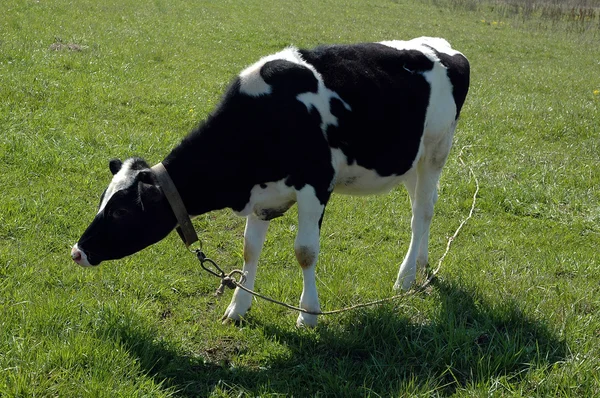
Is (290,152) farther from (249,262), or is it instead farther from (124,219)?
(124,219)

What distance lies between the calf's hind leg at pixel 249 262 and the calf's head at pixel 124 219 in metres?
0.92

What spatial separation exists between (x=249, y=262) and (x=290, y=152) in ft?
3.65

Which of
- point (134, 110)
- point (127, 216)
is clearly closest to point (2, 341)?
point (127, 216)

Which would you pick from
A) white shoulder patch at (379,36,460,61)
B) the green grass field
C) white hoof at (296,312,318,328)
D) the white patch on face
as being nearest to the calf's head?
the white patch on face

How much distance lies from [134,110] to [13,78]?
2074mm

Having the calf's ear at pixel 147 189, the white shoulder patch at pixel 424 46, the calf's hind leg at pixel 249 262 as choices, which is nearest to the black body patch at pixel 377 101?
the white shoulder patch at pixel 424 46

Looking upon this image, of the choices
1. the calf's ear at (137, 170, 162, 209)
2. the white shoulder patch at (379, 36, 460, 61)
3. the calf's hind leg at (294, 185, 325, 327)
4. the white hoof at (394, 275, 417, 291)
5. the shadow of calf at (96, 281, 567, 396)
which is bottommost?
the white hoof at (394, 275, 417, 291)

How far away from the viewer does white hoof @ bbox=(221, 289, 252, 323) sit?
194 inches

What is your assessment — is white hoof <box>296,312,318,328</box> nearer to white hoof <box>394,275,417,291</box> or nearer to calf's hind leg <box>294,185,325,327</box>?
calf's hind leg <box>294,185,325,327</box>

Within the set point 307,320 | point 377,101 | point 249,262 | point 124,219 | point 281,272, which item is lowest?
point 281,272

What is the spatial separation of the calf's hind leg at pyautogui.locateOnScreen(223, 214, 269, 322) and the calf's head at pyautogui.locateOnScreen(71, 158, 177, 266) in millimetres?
925

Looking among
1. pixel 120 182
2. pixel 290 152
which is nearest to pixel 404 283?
pixel 290 152

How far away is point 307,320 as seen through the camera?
483 centimetres

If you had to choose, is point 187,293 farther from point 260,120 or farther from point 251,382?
point 260,120
